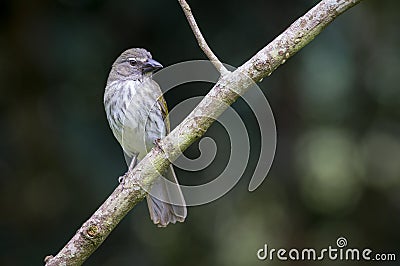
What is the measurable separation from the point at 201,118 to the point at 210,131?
2.06m

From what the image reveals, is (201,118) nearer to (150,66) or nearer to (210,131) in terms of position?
(150,66)

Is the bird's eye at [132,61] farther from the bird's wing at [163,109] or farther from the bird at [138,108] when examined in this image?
the bird's wing at [163,109]

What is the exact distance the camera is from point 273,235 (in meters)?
4.68

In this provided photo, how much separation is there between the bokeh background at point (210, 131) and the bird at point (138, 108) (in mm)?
863

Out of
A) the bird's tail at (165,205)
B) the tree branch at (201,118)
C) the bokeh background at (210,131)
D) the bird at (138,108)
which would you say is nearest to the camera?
the tree branch at (201,118)

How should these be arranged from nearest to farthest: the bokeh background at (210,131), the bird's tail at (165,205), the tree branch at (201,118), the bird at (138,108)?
the tree branch at (201,118), the bird's tail at (165,205), the bird at (138,108), the bokeh background at (210,131)

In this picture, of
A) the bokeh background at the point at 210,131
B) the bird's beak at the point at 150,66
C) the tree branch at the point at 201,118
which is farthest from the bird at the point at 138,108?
the bokeh background at the point at 210,131

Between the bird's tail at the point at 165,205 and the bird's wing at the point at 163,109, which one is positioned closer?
the bird's tail at the point at 165,205

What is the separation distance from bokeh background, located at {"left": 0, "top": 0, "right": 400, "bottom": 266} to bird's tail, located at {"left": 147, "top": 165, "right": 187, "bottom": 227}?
41.6 inches

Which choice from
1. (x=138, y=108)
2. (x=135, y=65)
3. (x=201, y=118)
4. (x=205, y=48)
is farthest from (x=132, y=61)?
(x=201, y=118)

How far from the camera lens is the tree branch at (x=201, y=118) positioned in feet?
8.03

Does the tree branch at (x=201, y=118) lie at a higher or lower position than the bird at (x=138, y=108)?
lower

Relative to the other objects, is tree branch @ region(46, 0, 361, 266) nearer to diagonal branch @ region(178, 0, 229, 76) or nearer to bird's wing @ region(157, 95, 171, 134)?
diagonal branch @ region(178, 0, 229, 76)

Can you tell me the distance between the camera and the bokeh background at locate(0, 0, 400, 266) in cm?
444
